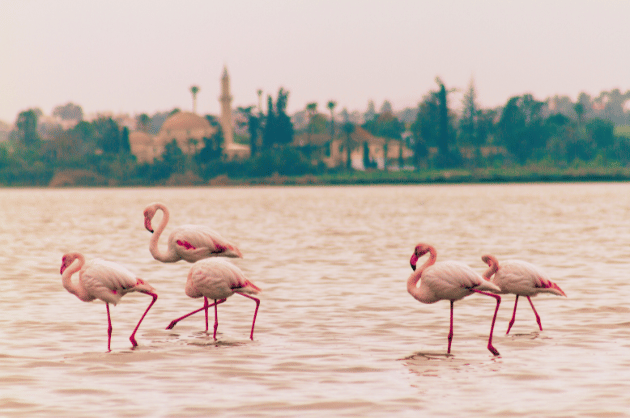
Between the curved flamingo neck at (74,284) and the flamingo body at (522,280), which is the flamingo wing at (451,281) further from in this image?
the curved flamingo neck at (74,284)

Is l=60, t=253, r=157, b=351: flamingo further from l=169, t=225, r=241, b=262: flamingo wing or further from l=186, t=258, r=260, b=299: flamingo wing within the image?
l=169, t=225, r=241, b=262: flamingo wing

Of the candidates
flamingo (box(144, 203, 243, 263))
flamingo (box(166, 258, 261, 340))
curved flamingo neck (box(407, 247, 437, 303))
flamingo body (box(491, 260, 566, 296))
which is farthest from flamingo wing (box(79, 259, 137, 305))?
flamingo body (box(491, 260, 566, 296))

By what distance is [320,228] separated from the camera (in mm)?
53188

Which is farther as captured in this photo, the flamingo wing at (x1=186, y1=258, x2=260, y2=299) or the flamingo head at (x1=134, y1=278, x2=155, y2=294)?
the flamingo wing at (x1=186, y1=258, x2=260, y2=299)

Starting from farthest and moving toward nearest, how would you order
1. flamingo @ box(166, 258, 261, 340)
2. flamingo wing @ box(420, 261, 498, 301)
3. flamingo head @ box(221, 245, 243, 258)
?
flamingo head @ box(221, 245, 243, 258), flamingo @ box(166, 258, 261, 340), flamingo wing @ box(420, 261, 498, 301)

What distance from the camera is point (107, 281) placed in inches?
563

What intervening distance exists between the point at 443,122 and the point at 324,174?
89.8 feet

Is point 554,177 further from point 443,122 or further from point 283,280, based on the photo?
point 283,280

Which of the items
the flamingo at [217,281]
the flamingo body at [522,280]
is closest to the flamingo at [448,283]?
the flamingo body at [522,280]

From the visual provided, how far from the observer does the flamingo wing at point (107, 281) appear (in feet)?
47.1

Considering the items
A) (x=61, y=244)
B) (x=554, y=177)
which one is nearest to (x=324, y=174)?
(x=554, y=177)

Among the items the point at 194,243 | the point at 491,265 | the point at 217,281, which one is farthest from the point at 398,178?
the point at 217,281

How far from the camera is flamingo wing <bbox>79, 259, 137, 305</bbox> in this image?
14344 mm

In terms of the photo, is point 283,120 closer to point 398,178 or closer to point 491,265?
point 398,178
